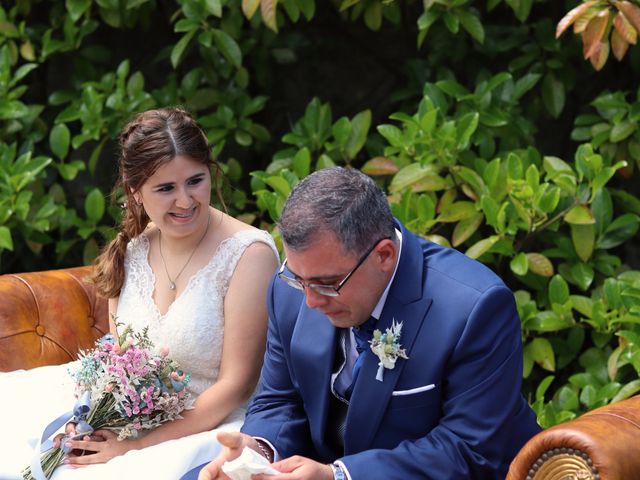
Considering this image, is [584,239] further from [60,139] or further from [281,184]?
[60,139]

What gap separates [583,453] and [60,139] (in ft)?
9.84

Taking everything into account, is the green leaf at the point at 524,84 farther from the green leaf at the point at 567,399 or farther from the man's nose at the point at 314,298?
the man's nose at the point at 314,298

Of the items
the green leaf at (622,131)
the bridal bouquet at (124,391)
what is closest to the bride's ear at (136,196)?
the bridal bouquet at (124,391)

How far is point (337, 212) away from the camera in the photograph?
7.84ft

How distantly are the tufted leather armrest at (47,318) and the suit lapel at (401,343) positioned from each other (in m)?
1.42

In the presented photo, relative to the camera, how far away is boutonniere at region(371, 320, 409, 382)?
254 cm

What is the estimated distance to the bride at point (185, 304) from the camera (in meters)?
3.02

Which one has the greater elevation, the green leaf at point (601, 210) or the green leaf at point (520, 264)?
the green leaf at point (601, 210)

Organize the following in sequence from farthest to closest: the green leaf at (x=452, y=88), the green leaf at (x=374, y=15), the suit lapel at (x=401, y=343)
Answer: the green leaf at (x=374, y=15), the green leaf at (x=452, y=88), the suit lapel at (x=401, y=343)

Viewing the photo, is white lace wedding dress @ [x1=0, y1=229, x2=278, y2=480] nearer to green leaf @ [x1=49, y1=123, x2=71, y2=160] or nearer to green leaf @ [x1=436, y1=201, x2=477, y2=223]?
green leaf @ [x1=436, y1=201, x2=477, y2=223]

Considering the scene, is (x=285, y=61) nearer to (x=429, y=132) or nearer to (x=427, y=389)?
(x=429, y=132)

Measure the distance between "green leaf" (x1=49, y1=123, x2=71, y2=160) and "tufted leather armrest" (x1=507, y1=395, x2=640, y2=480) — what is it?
285 cm

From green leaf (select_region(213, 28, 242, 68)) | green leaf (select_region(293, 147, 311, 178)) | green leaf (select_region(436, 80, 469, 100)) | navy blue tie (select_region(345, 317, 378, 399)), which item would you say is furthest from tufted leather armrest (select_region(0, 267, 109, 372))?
green leaf (select_region(436, 80, 469, 100))

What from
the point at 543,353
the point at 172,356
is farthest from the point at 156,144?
the point at 543,353
